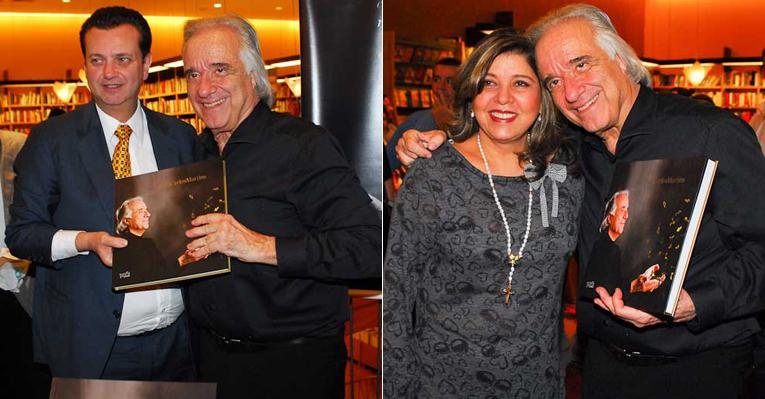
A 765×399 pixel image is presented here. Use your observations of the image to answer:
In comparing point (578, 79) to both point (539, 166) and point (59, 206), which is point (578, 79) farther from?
point (59, 206)

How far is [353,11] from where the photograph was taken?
2.84 m

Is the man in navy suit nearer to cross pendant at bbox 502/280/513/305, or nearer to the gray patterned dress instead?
the gray patterned dress

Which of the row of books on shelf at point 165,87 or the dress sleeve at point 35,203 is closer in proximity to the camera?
the dress sleeve at point 35,203

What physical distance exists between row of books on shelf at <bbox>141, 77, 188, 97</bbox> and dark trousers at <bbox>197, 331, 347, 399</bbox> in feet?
32.0

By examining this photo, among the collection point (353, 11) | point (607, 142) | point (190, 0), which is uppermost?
point (190, 0)

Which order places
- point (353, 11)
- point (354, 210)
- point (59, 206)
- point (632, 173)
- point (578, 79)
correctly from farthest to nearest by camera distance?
point (353, 11), point (59, 206), point (354, 210), point (578, 79), point (632, 173)

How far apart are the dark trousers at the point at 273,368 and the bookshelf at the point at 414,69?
327 inches

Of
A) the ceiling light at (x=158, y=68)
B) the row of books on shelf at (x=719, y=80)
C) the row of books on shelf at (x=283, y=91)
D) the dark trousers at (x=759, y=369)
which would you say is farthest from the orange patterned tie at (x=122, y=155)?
the row of books on shelf at (x=719, y=80)

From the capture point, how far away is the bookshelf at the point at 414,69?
11469 millimetres

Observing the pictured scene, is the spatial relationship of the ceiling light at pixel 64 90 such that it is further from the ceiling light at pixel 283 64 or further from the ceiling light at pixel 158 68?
the ceiling light at pixel 283 64

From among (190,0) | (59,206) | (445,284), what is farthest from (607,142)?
(190,0)

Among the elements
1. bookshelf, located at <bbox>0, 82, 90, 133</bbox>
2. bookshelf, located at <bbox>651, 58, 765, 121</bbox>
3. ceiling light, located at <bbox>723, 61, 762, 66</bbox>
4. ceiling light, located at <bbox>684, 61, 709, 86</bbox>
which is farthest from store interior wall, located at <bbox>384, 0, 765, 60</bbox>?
bookshelf, located at <bbox>0, 82, 90, 133</bbox>

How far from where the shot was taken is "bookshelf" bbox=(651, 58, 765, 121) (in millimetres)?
15625

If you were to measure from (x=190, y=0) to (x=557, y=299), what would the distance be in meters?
11.3
